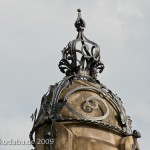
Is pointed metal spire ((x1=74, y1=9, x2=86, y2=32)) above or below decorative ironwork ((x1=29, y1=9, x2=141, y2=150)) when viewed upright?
above

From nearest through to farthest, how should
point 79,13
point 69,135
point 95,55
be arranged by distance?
point 69,135, point 95,55, point 79,13

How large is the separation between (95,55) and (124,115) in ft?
8.36

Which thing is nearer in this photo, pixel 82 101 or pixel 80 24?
pixel 82 101

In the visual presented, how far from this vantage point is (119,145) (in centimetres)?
1636

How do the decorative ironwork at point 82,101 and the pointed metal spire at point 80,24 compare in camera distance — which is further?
the pointed metal spire at point 80,24

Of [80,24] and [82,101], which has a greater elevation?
[80,24]

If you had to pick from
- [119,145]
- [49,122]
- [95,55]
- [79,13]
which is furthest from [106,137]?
[79,13]

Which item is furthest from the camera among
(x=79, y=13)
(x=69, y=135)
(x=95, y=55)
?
(x=79, y=13)

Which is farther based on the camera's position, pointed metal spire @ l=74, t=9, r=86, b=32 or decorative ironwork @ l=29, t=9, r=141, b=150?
pointed metal spire @ l=74, t=9, r=86, b=32

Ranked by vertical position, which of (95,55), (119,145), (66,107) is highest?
(95,55)

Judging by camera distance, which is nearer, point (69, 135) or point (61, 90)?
point (69, 135)

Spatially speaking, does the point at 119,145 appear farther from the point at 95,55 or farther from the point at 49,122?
the point at 95,55

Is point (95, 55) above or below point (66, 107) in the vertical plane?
above

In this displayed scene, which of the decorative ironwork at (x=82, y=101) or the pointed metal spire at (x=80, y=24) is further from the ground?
the pointed metal spire at (x=80, y=24)
